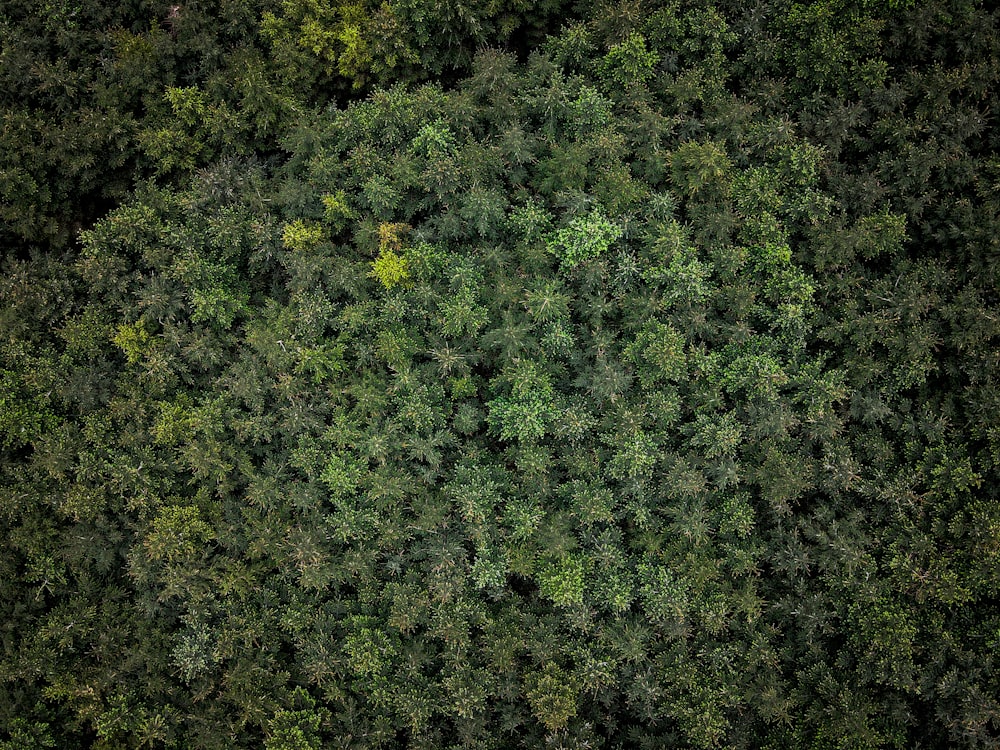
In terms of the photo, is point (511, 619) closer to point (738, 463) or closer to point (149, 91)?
point (738, 463)

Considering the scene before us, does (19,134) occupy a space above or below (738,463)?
above

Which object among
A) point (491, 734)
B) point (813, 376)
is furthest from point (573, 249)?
point (491, 734)

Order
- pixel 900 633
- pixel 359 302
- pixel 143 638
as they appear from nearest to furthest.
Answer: pixel 900 633, pixel 143 638, pixel 359 302

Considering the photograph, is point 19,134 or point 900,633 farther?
point 19,134

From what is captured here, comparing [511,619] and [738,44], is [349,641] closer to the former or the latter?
[511,619]

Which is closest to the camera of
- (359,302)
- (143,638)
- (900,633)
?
(900,633)

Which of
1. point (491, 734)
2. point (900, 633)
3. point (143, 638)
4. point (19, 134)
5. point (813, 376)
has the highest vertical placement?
point (19, 134)
